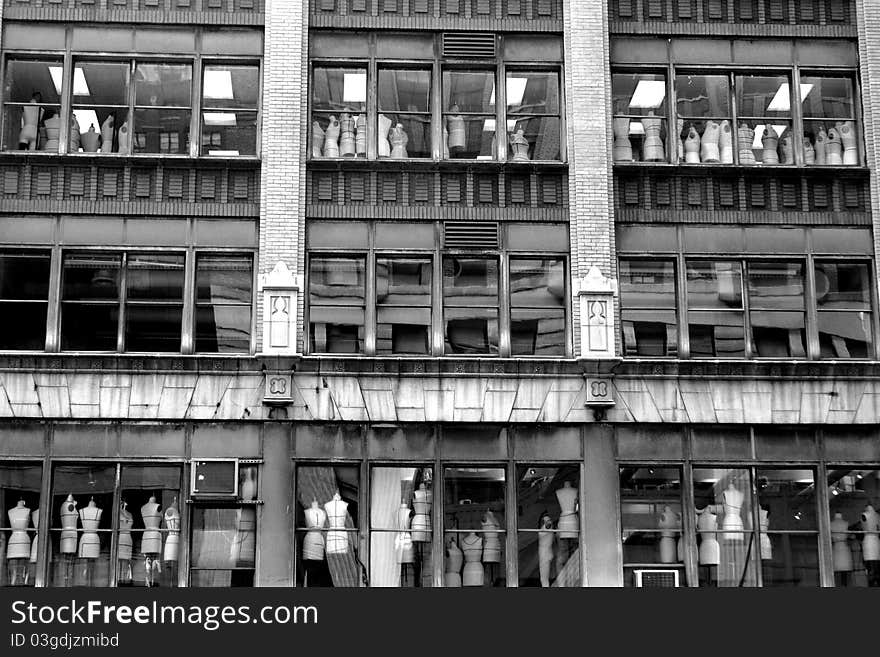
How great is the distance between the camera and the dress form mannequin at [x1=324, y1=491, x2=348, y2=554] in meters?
21.3

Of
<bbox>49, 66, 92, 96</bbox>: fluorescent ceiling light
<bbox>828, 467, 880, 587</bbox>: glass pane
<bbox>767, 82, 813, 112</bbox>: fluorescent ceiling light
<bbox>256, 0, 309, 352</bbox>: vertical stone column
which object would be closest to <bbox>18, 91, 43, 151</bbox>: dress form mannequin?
<bbox>49, 66, 92, 96</bbox>: fluorescent ceiling light

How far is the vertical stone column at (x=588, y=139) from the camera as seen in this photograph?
73.5 ft

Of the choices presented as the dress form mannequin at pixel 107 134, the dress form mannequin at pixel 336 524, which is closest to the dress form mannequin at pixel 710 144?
the dress form mannequin at pixel 336 524

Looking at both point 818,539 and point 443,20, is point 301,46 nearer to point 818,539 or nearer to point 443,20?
point 443,20

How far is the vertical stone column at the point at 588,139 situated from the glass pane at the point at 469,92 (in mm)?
1337

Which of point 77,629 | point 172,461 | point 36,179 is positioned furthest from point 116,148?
point 77,629

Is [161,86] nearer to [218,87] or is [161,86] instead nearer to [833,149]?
[218,87]

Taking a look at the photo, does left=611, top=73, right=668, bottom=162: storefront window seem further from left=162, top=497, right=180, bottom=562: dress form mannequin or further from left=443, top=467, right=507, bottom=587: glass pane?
left=162, top=497, right=180, bottom=562: dress form mannequin

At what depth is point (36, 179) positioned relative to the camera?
2238 centimetres

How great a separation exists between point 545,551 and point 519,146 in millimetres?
6822

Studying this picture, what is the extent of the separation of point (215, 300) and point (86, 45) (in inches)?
194

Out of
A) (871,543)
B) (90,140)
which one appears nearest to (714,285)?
(871,543)

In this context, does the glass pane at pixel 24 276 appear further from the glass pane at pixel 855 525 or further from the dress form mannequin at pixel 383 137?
the glass pane at pixel 855 525

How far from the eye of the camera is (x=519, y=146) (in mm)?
23078
